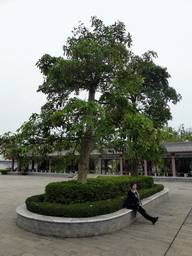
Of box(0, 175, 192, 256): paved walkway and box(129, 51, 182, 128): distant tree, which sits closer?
box(0, 175, 192, 256): paved walkway

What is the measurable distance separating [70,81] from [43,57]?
5.67 ft

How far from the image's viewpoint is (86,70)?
23.2ft

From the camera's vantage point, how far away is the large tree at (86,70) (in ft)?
21.4

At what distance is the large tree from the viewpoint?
21.4 feet

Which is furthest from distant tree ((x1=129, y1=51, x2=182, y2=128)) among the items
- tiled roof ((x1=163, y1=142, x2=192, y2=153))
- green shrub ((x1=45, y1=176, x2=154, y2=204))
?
tiled roof ((x1=163, y1=142, x2=192, y2=153))

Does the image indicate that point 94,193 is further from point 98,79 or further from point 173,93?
point 173,93

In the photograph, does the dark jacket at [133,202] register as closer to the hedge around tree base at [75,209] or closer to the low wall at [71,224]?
the hedge around tree base at [75,209]

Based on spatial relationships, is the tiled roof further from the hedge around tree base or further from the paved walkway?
the hedge around tree base

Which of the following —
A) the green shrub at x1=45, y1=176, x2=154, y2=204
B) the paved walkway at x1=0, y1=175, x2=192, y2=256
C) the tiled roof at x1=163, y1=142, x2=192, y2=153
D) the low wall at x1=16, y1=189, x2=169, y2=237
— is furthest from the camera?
the tiled roof at x1=163, y1=142, x2=192, y2=153

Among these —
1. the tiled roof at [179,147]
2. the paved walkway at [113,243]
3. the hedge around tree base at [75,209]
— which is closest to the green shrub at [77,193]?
the hedge around tree base at [75,209]

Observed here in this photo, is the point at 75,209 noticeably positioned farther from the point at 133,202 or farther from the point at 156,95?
the point at 156,95

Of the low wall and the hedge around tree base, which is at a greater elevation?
the hedge around tree base

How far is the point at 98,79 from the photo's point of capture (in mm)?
7602

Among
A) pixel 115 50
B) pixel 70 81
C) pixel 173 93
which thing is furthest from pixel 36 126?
pixel 173 93
